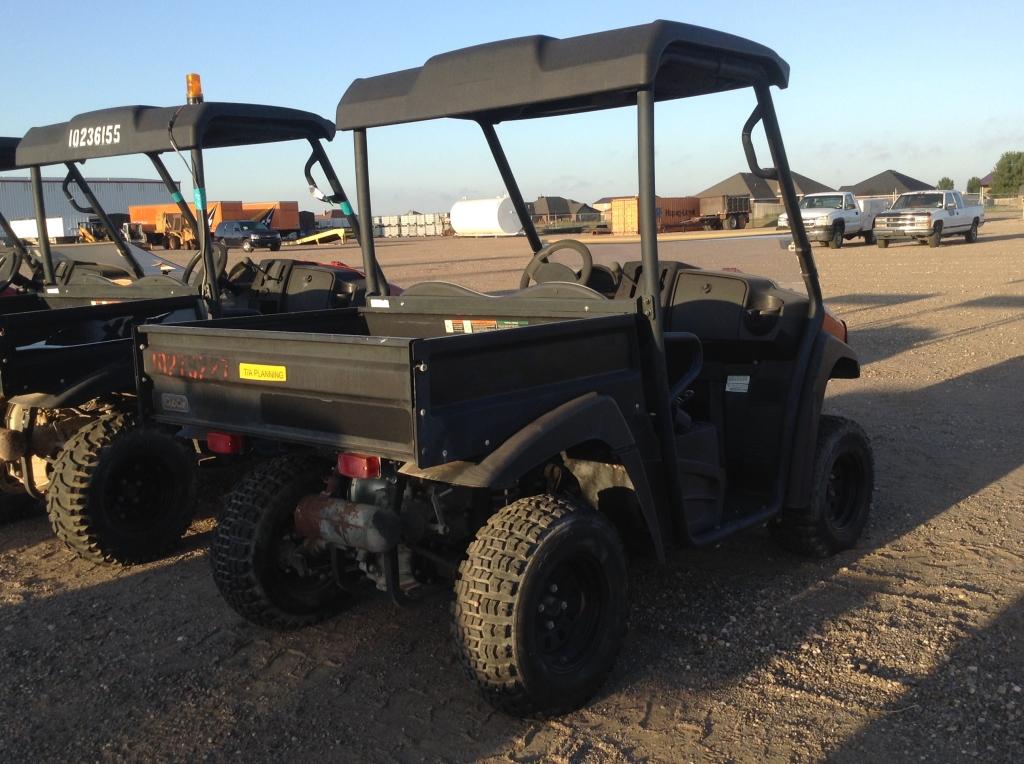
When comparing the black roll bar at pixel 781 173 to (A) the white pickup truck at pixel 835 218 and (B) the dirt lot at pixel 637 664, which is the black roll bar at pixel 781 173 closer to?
(B) the dirt lot at pixel 637 664

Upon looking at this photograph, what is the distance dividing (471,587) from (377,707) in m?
0.65

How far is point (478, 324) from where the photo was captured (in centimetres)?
433

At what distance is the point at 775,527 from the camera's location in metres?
4.73

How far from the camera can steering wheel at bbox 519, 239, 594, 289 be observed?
4605 millimetres

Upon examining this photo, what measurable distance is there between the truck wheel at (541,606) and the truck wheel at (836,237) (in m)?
28.6

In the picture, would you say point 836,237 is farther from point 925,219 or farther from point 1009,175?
point 1009,175

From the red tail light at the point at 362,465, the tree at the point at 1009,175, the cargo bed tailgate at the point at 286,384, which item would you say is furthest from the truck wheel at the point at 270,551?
the tree at the point at 1009,175

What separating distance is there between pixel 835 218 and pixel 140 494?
2803cm

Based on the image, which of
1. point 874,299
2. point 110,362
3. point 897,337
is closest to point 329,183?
point 110,362

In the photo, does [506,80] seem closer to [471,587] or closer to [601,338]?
[601,338]

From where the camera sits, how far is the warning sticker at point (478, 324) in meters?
4.14

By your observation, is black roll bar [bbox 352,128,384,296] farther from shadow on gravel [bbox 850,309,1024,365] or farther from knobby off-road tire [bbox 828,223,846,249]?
knobby off-road tire [bbox 828,223,846,249]

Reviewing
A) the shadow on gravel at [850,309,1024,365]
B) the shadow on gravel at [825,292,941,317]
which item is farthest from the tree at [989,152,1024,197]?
the shadow on gravel at [850,309,1024,365]

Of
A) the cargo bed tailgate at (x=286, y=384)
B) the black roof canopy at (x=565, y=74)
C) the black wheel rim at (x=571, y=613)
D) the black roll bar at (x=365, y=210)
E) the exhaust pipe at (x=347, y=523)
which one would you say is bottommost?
the black wheel rim at (x=571, y=613)
